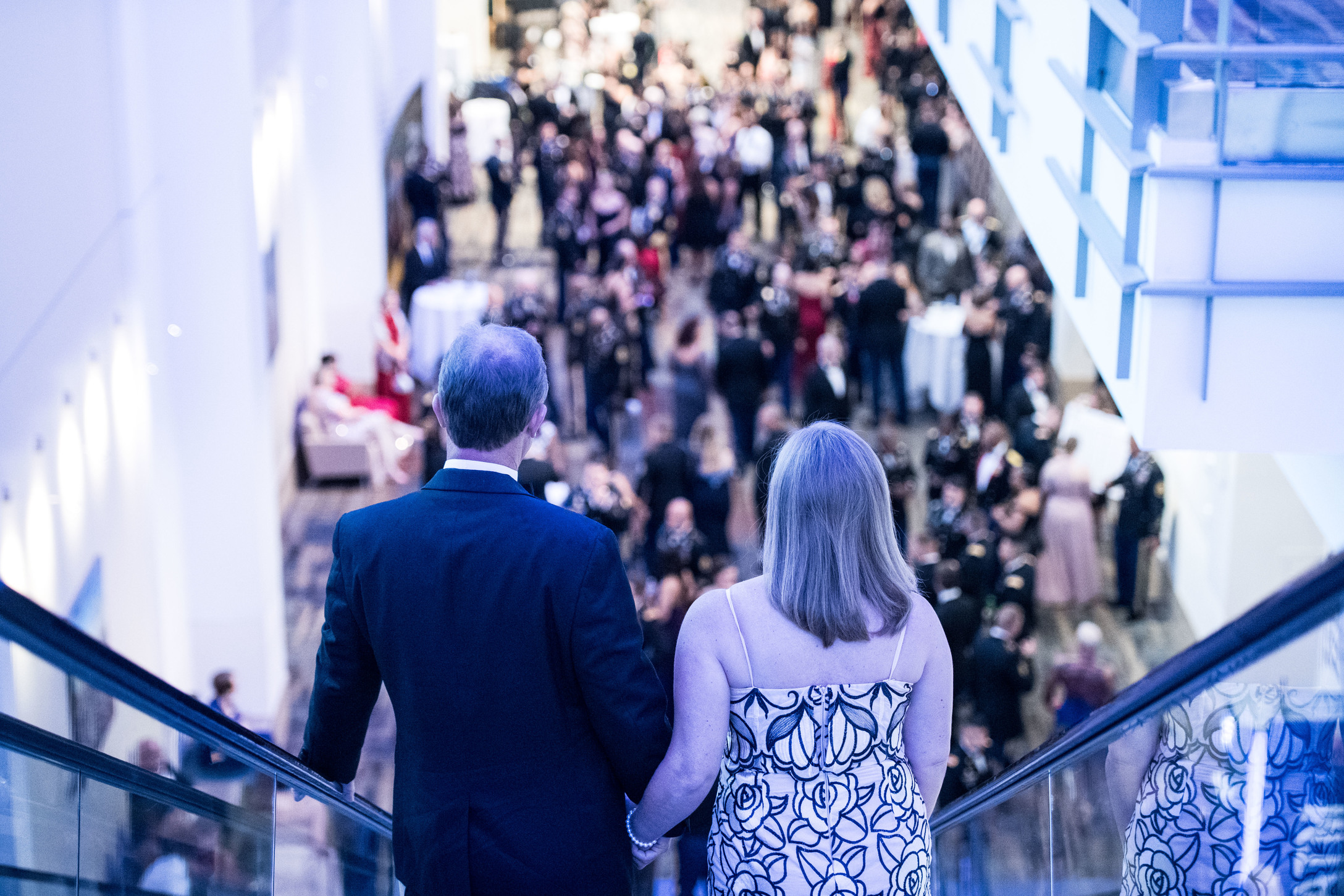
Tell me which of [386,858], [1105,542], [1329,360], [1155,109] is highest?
[1155,109]

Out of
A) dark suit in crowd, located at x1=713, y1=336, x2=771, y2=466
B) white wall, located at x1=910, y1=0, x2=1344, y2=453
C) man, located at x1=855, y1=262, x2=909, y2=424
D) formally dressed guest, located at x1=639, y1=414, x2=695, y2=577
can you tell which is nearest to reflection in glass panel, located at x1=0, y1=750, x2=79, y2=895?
white wall, located at x1=910, y1=0, x2=1344, y2=453

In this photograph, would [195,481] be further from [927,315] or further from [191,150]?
[927,315]

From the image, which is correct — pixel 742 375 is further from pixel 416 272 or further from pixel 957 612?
pixel 416 272

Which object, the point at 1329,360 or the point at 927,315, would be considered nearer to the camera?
the point at 1329,360

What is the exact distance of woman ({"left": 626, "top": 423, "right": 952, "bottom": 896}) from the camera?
2.51 meters

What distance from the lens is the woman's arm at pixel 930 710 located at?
2588 millimetres

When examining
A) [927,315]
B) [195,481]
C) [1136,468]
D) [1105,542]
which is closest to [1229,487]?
[1136,468]

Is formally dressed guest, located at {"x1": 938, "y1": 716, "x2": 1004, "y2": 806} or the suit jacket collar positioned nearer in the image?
the suit jacket collar

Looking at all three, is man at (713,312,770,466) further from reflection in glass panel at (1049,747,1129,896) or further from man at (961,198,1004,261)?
reflection in glass panel at (1049,747,1129,896)

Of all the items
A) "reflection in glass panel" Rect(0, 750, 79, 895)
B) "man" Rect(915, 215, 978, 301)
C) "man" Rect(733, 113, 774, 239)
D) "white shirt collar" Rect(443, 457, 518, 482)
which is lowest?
"man" Rect(915, 215, 978, 301)

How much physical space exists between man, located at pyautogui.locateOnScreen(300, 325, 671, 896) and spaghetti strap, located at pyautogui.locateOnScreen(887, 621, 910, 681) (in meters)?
0.38

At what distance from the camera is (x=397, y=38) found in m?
18.2

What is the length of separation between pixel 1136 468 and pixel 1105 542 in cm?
174

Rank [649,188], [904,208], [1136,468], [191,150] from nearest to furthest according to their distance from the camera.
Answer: [191,150], [1136,468], [904,208], [649,188]
